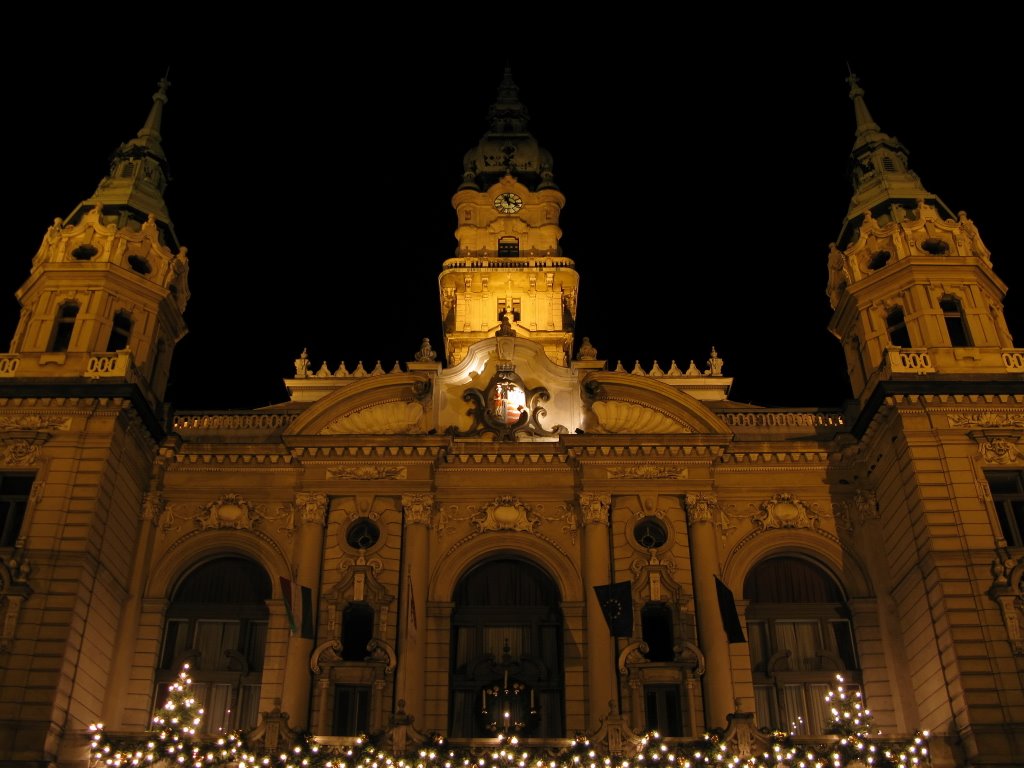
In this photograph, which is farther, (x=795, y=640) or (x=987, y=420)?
(x=795, y=640)

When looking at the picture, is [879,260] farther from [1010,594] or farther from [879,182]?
[1010,594]

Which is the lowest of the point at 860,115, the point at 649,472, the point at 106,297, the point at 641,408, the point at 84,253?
the point at 649,472

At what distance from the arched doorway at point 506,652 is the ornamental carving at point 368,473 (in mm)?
3791

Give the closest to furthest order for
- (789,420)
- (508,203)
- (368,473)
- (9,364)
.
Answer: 1. (9,364)
2. (368,473)
3. (789,420)
4. (508,203)

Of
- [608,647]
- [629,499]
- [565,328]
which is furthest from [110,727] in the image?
[565,328]

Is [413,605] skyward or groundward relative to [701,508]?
groundward

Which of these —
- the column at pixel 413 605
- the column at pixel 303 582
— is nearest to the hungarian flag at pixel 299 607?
the column at pixel 303 582

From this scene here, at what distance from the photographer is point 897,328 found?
33750 mm

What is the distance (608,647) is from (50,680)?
14.7 m

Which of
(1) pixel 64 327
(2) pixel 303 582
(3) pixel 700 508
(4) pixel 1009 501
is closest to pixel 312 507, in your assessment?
(2) pixel 303 582

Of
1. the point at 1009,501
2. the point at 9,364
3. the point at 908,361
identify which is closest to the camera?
the point at 1009,501

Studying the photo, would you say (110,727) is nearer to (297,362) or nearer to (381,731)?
(381,731)

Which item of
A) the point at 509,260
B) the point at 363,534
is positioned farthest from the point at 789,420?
the point at 509,260

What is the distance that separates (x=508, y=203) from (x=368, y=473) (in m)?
22.4
